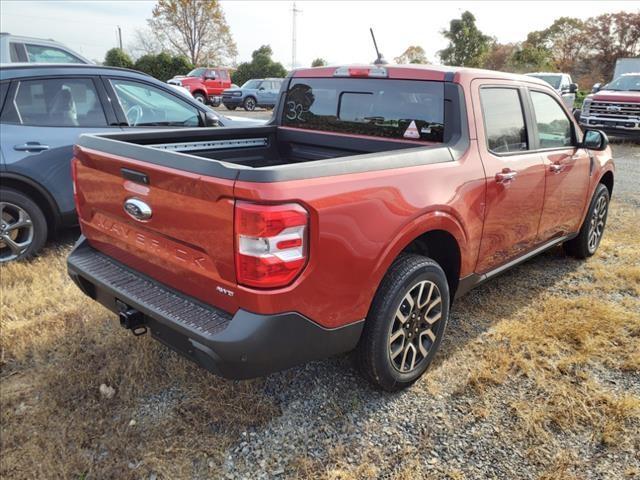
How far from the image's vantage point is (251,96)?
2552 centimetres

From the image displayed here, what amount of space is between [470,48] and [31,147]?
41.0 metres

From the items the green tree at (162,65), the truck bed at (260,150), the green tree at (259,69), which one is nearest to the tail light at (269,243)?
the truck bed at (260,150)

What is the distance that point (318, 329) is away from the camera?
2287mm

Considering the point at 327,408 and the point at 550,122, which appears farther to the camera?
the point at 550,122

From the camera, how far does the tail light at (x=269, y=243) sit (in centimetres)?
199

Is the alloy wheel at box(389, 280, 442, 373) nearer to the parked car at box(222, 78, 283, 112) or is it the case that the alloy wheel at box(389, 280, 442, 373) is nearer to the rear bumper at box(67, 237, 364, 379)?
the rear bumper at box(67, 237, 364, 379)

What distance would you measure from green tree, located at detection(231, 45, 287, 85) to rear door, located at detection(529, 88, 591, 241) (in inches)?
1505

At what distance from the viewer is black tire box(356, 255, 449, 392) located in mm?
2590

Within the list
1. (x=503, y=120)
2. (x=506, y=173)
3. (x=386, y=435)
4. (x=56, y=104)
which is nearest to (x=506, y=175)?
(x=506, y=173)

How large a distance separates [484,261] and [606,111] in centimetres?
1262

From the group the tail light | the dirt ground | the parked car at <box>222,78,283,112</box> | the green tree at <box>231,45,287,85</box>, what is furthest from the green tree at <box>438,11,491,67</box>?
the tail light

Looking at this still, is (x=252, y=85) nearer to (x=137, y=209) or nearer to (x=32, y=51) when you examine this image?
(x=32, y=51)

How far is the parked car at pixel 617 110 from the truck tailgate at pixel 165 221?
14.0 m

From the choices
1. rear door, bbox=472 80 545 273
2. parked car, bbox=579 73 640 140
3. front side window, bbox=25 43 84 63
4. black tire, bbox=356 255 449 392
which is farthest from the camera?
parked car, bbox=579 73 640 140
